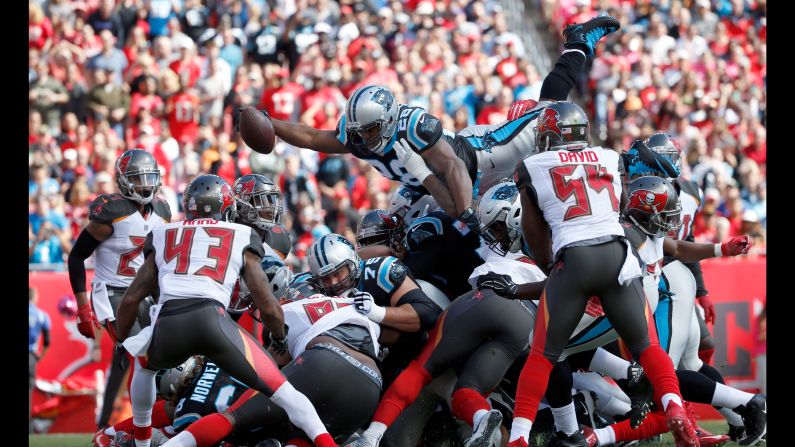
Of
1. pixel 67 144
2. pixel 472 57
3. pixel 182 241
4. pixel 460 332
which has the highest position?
pixel 472 57

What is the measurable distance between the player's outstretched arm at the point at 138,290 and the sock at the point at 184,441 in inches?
35.7

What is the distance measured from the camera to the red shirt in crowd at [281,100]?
46.5 feet

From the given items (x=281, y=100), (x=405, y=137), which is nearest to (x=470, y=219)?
(x=405, y=137)

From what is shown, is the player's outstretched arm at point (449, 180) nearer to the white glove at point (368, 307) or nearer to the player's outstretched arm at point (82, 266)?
the white glove at point (368, 307)

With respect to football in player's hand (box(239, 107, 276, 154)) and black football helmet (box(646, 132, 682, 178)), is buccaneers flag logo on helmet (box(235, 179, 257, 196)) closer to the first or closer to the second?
football in player's hand (box(239, 107, 276, 154))

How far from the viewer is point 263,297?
643 cm

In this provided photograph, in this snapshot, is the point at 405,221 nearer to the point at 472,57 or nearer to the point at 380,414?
the point at 380,414

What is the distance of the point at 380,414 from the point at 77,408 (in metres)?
4.92

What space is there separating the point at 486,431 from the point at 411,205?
7.87 ft

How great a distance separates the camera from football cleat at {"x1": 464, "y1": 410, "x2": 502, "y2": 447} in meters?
Answer: 6.31

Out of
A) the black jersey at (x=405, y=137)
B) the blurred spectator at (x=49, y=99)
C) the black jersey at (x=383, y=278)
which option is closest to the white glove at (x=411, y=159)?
the black jersey at (x=405, y=137)

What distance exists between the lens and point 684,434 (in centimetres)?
604

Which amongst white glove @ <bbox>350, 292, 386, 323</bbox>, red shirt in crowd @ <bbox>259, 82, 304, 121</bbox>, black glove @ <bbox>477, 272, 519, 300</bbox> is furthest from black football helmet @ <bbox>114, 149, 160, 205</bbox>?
red shirt in crowd @ <bbox>259, 82, 304, 121</bbox>
